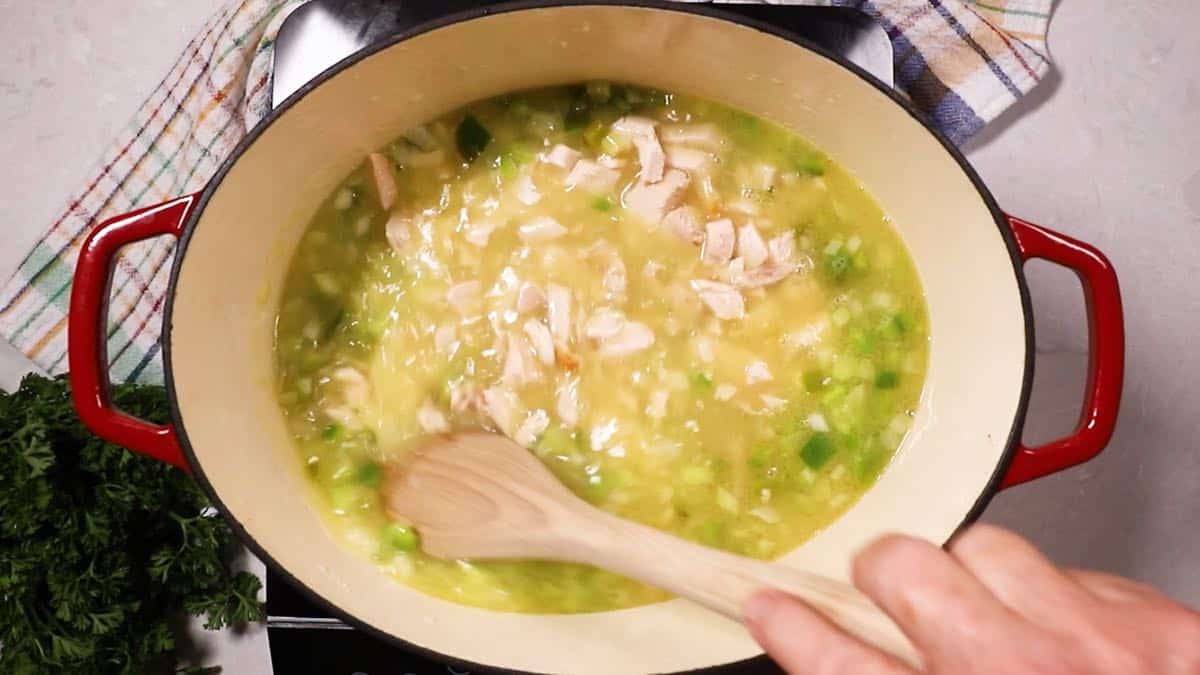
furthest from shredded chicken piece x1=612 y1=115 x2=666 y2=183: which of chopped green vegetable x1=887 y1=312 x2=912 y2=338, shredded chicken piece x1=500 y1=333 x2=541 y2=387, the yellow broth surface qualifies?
chopped green vegetable x1=887 y1=312 x2=912 y2=338

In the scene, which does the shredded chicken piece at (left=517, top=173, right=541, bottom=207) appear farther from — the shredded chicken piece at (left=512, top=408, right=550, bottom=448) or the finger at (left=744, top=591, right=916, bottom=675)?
the finger at (left=744, top=591, right=916, bottom=675)

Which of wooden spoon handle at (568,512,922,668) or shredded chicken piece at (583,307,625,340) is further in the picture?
shredded chicken piece at (583,307,625,340)

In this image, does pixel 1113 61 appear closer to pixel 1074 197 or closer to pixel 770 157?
pixel 1074 197

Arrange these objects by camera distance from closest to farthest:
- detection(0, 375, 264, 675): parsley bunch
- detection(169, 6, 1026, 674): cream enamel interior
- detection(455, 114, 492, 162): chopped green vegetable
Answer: detection(169, 6, 1026, 674): cream enamel interior, detection(0, 375, 264, 675): parsley bunch, detection(455, 114, 492, 162): chopped green vegetable

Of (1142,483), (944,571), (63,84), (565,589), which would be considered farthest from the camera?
(63,84)

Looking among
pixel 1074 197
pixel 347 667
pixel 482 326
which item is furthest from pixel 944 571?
pixel 1074 197

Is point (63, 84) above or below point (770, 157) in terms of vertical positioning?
above
